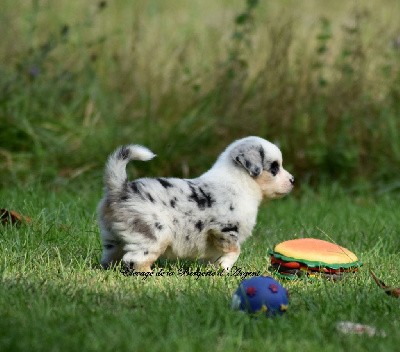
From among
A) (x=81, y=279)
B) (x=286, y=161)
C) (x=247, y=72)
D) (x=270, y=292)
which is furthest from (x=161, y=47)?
(x=270, y=292)

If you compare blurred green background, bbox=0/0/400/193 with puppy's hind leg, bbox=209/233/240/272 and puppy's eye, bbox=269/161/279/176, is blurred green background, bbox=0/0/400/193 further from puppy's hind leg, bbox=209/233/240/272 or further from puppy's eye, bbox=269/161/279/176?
puppy's hind leg, bbox=209/233/240/272

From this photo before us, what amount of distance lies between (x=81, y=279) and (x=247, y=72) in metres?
5.28

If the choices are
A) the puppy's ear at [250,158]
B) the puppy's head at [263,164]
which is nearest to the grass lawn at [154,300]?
the puppy's head at [263,164]

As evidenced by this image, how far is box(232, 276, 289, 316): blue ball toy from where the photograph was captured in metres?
4.36

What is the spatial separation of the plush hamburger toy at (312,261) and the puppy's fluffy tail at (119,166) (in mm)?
1048

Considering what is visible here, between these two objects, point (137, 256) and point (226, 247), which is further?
point (226, 247)

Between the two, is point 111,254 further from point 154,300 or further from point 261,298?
point 261,298

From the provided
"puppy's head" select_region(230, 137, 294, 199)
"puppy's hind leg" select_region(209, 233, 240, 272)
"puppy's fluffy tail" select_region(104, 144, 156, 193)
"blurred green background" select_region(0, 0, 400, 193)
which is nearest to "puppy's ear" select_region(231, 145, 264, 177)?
"puppy's head" select_region(230, 137, 294, 199)

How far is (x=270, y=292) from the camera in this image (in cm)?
438

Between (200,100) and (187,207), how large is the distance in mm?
4548

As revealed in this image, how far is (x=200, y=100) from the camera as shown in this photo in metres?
9.91

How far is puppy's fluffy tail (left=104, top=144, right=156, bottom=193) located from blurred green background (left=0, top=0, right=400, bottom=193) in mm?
3633

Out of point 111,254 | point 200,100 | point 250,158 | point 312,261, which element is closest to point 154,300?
point 111,254

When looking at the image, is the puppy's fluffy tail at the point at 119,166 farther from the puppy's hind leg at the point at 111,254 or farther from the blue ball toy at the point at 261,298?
the blue ball toy at the point at 261,298
